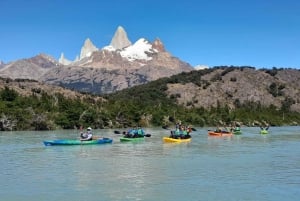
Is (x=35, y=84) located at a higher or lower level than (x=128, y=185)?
higher

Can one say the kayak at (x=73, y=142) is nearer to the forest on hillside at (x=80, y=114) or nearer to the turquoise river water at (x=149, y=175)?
the turquoise river water at (x=149, y=175)

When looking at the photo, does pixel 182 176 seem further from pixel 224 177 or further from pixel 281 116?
pixel 281 116

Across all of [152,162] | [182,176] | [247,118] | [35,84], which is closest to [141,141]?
[152,162]

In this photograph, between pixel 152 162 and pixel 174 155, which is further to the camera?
pixel 174 155

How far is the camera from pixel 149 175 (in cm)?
3650

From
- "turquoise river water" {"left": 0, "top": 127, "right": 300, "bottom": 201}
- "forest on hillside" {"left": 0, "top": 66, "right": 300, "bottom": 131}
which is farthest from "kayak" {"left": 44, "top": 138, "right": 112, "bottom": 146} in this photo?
"forest on hillside" {"left": 0, "top": 66, "right": 300, "bottom": 131}

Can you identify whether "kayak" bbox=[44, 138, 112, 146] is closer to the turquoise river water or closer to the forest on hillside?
the turquoise river water

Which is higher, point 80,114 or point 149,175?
point 80,114

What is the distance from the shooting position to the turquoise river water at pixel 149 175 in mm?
29109

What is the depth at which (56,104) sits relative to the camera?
421 feet

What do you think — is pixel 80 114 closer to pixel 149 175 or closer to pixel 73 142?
pixel 73 142

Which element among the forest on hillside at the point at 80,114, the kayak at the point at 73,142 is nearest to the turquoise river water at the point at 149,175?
the kayak at the point at 73,142

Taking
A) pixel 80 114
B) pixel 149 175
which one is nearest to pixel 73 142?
pixel 149 175

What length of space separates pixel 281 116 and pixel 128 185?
6679 inches
